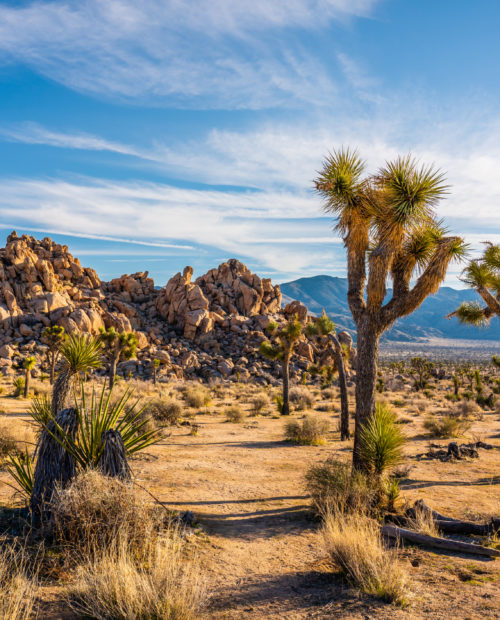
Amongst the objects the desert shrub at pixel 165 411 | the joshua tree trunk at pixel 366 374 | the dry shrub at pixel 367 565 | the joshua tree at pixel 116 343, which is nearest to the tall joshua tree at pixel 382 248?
the joshua tree trunk at pixel 366 374

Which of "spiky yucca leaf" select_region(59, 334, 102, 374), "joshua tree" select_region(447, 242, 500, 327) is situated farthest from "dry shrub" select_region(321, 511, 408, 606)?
"joshua tree" select_region(447, 242, 500, 327)

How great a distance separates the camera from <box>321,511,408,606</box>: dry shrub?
4.40m

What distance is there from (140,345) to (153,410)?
127ft

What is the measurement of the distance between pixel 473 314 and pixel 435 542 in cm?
1054

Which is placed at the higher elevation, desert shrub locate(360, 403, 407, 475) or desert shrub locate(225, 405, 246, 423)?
desert shrub locate(360, 403, 407, 475)

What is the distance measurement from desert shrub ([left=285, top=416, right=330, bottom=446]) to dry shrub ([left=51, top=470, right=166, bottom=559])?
11.6 metres

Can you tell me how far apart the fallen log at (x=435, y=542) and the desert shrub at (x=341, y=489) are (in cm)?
54

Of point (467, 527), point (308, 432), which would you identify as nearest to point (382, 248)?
point (467, 527)

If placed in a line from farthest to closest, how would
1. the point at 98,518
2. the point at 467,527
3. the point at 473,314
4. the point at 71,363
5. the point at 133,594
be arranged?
the point at 473,314
the point at 71,363
the point at 467,527
the point at 98,518
the point at 133,594

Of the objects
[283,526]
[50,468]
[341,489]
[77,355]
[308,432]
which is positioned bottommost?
[308,432]

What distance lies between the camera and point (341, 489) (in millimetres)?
7223

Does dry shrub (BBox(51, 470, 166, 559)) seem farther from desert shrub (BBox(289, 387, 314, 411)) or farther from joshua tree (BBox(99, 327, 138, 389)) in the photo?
joshua tree (BBox(99, 327, 138, 389))

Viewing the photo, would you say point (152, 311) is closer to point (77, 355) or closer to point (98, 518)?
point (77, 355)

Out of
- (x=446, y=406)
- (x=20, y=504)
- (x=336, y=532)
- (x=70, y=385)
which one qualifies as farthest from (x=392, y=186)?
(x=446, y=406)
